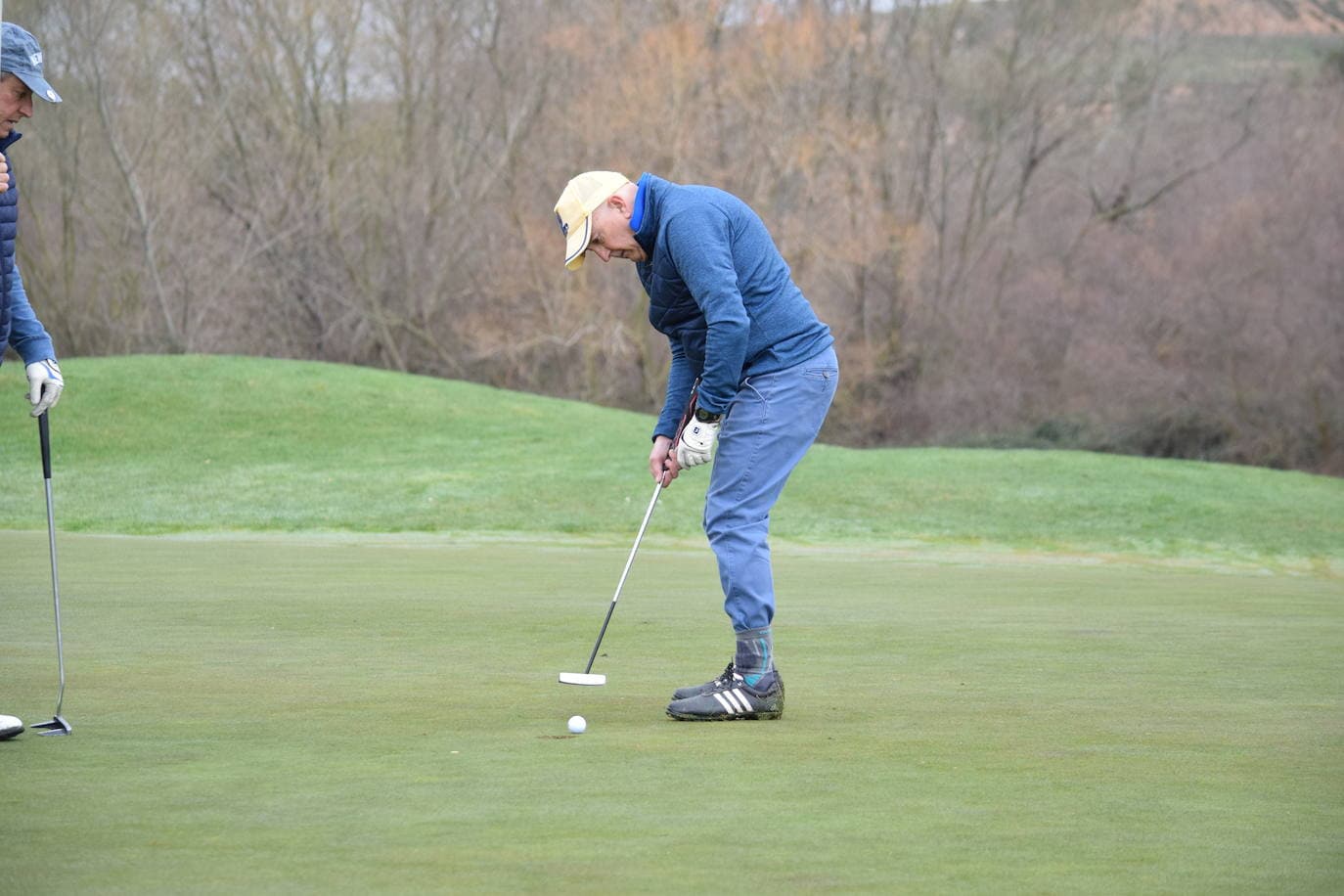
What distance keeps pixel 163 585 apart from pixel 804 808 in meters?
6.22

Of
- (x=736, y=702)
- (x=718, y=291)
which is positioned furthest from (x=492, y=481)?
(x=718, y=291)

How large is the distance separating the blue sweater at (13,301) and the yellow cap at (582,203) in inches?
59.6

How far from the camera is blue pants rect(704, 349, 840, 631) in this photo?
5.25 meters

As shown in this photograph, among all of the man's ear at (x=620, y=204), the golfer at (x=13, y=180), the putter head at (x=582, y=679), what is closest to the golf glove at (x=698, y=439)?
the man's ear at (x=620, y=204)

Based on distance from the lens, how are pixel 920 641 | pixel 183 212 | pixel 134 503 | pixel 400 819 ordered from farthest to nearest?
pixel 183 212, pixel 134 503, pixel 920 641, pixel 400 819

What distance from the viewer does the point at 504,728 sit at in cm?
486

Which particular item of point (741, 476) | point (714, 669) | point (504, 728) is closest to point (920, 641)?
point (714, 669)

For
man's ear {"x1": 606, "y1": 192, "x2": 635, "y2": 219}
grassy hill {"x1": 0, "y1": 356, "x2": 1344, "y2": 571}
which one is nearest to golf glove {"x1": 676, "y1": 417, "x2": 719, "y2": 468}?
man's ear {"x1": 606, "y1": 192, "x2": 635, "y2": 219}

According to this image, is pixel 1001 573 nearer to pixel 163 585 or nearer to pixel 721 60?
pixel 163 585

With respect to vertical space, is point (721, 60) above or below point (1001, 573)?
above

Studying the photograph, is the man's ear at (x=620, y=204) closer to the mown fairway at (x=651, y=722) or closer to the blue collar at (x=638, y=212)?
the blue collar at (x=638, y=212)

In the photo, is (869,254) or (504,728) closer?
(504,728)

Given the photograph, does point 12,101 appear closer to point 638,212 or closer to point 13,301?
point 13,301

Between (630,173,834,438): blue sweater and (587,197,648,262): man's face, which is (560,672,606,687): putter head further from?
(587,197,648,262): man's face
